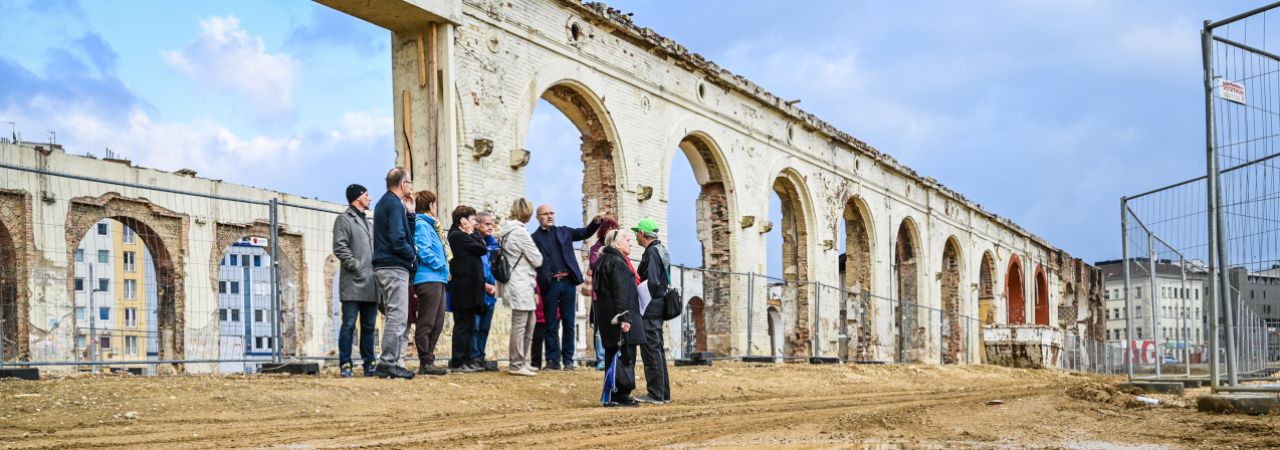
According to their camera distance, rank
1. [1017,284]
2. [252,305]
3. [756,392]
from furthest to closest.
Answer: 1. [1017,284]
2. [252,305]
3. [756,392]

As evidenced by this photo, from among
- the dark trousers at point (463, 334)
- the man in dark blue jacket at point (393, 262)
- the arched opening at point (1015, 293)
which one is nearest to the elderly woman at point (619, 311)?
the man in dark blue jacket at point (393, 262)

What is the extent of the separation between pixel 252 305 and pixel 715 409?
8.84 m

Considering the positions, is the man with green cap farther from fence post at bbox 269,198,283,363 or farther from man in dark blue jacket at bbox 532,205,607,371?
fence post at bbox 269,198,283,363

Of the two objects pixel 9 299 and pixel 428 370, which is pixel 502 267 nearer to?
pixel 428 370

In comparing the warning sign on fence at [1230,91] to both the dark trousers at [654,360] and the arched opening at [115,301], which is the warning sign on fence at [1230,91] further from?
Answer: the arched opening at [115,301]

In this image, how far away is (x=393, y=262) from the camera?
426 inches

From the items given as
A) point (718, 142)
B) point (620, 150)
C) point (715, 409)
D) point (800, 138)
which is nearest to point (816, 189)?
point (800, 138)

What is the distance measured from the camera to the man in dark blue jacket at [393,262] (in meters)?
10.8

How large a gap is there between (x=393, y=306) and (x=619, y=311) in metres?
1.94

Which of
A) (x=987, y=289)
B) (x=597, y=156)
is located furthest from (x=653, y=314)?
(x=987, y=289)

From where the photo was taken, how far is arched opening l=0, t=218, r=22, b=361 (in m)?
15.1

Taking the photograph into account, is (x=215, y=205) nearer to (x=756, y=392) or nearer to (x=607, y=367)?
(x=756, y=392)

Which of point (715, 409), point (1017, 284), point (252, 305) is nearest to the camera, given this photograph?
point (715, 409)

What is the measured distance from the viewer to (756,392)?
46.2 feet
